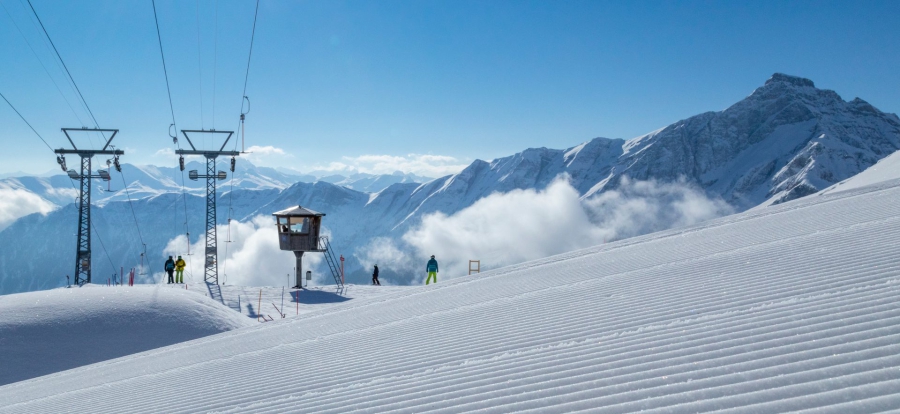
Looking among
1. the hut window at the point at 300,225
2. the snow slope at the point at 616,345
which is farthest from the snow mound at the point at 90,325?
the hut window at the point at 300,225

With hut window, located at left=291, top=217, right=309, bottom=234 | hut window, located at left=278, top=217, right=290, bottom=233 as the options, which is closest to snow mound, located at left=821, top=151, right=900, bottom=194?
hut window, located at left=291, top=217, right=309, bottom=234

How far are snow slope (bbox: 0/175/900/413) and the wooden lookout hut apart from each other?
15990 millimetres

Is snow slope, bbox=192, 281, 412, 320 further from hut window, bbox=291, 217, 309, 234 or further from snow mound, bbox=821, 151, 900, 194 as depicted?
snow mound, bbox=821, 151, 900, 194

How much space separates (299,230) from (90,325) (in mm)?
12988

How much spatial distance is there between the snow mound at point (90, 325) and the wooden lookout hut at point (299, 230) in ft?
32.4

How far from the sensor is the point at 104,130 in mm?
31047

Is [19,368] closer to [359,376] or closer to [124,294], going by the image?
[124,294]

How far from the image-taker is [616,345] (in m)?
4.75

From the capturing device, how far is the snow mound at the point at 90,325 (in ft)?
45.2

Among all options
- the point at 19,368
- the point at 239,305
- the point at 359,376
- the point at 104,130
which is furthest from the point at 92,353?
the point at 104,130

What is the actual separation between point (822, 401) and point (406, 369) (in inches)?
146

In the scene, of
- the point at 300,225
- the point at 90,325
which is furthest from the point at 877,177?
the point at 90,325

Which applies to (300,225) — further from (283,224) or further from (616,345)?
(616,345)

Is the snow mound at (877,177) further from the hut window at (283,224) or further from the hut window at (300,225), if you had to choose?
the hut window at (283,224)
